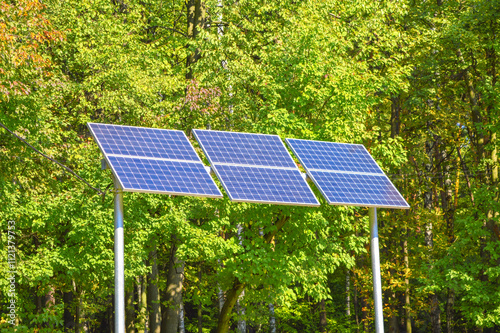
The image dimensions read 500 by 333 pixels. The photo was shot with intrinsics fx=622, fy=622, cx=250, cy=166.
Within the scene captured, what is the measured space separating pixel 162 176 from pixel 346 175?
450 centimetres

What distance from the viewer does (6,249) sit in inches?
825

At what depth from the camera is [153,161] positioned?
12.1m

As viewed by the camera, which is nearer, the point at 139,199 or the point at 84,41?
the point at 139,199

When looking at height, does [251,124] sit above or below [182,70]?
below

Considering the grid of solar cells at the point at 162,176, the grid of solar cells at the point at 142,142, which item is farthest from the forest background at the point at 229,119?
the grid of solar cells at the point at 162,176

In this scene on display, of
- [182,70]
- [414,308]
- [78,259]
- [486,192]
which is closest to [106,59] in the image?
[182,70]

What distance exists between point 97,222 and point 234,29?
→ 27.8 ft

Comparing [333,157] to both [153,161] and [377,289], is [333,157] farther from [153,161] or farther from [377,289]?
[153,161]

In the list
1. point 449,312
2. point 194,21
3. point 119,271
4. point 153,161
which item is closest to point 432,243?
point 449,312

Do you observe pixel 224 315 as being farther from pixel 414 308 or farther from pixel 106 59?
pixel 414 308

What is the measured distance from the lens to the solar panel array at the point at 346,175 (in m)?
13.1

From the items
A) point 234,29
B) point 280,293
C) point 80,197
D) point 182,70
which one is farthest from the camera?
point 182,70

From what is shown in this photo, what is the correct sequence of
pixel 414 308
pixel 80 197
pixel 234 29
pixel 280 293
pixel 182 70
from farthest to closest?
pixel 414 308 < pixel 182 70 < pixel 234 29 < pixel 80 197 < pixel 280 293

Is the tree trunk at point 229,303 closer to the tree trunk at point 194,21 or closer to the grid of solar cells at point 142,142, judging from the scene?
the grid of solar cells at point 142,142
